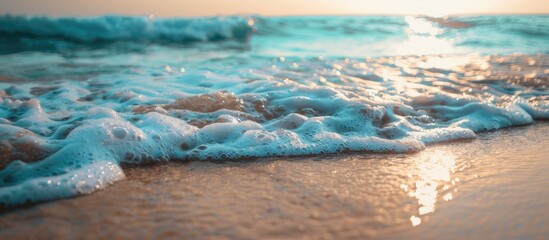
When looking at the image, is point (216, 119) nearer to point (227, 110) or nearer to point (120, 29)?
point (227, 110)

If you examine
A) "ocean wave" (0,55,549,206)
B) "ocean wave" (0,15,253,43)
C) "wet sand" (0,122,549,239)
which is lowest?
"wet sand" (0,122,549,239)

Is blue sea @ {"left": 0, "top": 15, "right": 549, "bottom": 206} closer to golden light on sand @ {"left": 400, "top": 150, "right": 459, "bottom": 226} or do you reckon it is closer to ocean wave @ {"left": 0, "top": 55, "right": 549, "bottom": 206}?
ocean wave @ {"left": 0, "top": 55, "right": 549, "bottom": 206}

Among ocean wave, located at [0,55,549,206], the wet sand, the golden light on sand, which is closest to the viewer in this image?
the wet sand

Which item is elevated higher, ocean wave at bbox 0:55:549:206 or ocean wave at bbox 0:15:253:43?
ocean wave at bbox 0:15:253:43

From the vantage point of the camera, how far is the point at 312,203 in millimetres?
1426

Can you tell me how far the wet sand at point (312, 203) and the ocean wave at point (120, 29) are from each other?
9.09 m

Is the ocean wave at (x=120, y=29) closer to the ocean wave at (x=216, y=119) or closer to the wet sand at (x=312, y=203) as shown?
the ocean wave at (x=216, y=119)

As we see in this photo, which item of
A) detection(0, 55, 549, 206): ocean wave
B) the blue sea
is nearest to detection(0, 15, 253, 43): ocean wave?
the blue sea

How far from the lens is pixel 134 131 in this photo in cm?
206

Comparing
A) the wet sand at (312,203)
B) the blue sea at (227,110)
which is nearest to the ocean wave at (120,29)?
the blue sea at (227,110)

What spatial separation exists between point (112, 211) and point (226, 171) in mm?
554

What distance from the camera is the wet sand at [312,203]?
1.24 metres

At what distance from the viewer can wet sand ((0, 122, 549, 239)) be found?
1.24m

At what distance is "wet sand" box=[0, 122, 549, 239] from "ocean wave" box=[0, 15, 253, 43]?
9.09 metres
